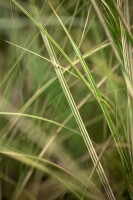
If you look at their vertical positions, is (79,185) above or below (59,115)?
below

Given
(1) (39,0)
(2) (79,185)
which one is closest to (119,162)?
(2) (79,185)

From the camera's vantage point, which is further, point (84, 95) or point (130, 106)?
point (84, 95)

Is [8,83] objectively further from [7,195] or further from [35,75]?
[7,195]

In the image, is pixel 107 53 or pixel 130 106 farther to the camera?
pixel 107 53

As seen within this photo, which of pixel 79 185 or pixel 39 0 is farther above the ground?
pixel 39 0

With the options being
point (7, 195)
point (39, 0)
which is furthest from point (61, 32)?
point (7, 195)

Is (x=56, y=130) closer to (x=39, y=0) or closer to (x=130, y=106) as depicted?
(x=130, y=106)

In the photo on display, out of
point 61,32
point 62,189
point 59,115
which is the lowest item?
point 62,189
